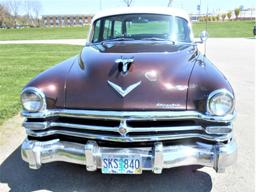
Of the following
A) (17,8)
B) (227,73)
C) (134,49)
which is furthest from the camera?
(17,8)

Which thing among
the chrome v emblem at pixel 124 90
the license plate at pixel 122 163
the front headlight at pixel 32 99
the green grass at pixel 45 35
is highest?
the chrome v emblem at pixel 124 90

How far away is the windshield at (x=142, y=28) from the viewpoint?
4.49 meters

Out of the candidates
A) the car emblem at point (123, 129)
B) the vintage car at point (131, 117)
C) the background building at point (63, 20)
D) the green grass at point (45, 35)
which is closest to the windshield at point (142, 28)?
the vintage car at point (131, 117)

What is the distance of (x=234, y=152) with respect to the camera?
294 cm

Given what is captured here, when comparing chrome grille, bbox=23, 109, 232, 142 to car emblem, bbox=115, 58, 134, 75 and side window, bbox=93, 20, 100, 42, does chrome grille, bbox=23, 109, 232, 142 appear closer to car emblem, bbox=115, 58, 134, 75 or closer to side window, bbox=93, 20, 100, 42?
car emblem, bbox=115, 58, 134, 75

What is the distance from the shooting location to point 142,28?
4.69 meters

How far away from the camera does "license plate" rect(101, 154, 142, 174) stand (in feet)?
9.34

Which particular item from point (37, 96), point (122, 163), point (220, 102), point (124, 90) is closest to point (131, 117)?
point (124, 90)

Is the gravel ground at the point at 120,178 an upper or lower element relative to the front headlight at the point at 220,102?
lower

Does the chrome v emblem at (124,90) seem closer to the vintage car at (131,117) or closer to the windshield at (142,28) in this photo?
the vintage car at (131,117)

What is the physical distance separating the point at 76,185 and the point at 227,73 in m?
7.29

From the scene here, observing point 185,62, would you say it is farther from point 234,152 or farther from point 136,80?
point 234,152

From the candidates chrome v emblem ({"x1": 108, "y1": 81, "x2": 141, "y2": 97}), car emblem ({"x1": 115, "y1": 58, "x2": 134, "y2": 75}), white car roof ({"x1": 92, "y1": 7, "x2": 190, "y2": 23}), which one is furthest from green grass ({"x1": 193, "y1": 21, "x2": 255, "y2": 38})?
chrome v emblem ({"x1": 108, "y1": 81, "x2": 141, "y2": 97})

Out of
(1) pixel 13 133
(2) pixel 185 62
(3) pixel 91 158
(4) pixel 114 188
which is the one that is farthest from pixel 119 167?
(1) pixel 13 133
